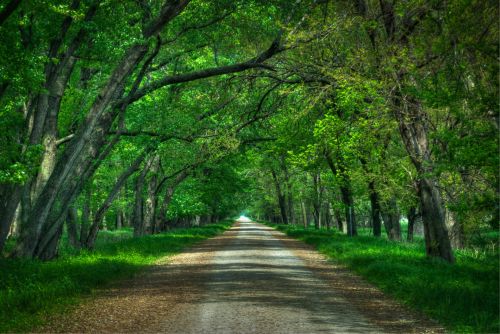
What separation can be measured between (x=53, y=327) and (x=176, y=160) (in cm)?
2568

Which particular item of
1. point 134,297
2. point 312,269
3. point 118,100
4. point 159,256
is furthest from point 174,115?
point 134,297

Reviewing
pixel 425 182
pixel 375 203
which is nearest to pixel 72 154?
pixel 425 182

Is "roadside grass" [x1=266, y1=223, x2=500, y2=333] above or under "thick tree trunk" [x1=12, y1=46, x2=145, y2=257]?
under

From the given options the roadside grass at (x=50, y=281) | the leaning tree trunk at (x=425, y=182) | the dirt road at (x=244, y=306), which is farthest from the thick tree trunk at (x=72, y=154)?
the leaning tree trunk at (x=425, y=182)

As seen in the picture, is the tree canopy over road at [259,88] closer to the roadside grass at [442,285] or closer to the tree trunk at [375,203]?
the tree trunk at [375,203]

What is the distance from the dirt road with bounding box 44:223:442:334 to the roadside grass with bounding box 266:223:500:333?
36 centimetres

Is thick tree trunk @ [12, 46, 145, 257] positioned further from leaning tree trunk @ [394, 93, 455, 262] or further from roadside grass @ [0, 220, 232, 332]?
leaning tree trunk @ [394, 93, 455, 262]

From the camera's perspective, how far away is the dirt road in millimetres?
8102

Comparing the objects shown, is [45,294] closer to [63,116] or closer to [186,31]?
[186,31]

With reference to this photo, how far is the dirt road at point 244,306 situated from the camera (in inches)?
319

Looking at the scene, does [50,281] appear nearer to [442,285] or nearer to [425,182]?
[442,285]

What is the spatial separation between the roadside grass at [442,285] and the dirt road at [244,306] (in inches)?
14.1

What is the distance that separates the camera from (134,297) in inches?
433

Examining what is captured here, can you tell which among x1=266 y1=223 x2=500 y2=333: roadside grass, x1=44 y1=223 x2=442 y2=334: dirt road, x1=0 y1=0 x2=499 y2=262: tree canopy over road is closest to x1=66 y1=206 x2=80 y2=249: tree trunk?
x1=0 y1=0 x2=499 y2=262: tree canopy over road
